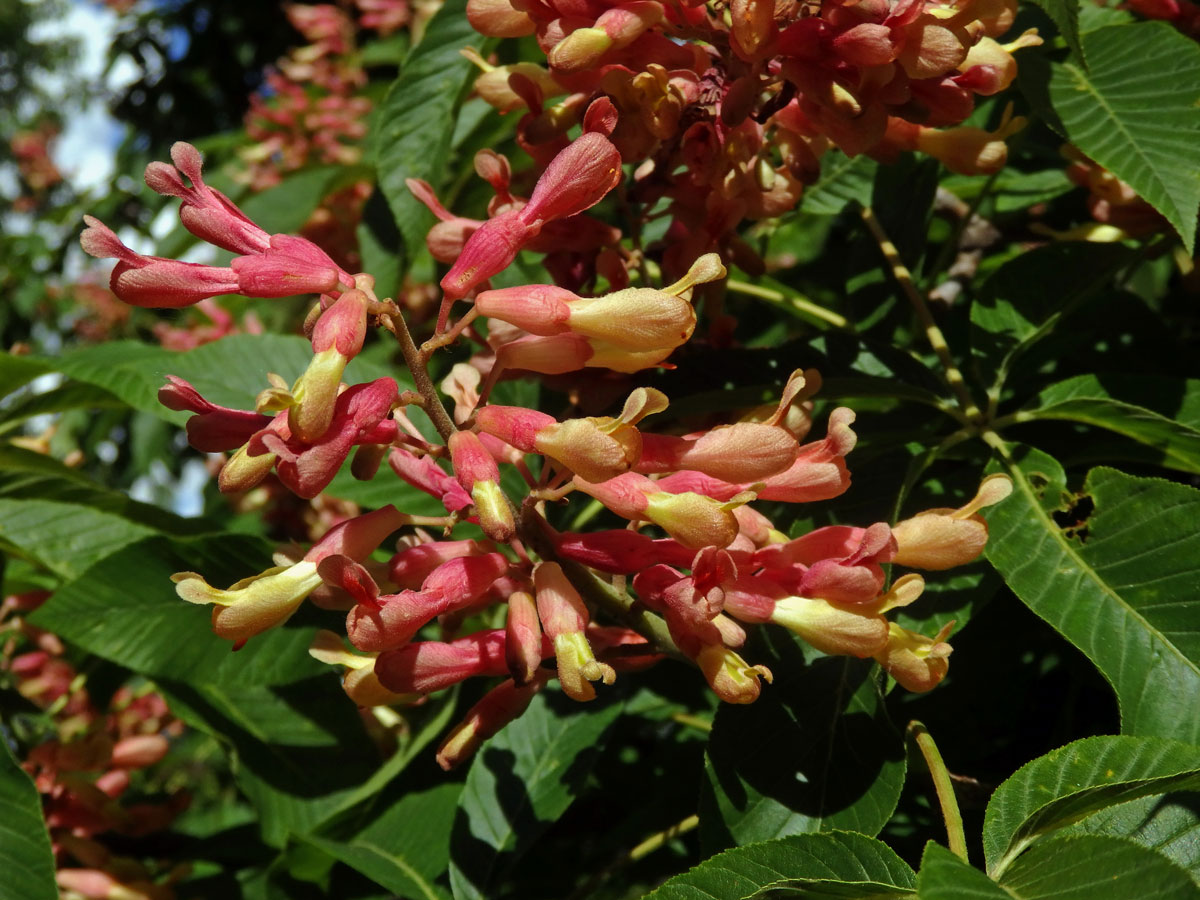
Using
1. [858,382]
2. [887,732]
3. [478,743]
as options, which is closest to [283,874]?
[478,743]

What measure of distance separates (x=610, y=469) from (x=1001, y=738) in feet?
4.39

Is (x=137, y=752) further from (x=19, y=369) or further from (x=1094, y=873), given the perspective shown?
(x=1094, y=873)

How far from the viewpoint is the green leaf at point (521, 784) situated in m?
1.54

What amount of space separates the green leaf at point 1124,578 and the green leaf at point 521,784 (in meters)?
0.68

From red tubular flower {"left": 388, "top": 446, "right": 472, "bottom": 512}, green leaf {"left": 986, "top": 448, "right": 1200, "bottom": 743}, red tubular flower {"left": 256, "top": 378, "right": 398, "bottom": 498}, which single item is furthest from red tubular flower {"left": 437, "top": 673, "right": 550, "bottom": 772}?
green leaf {"left": 986, "top": 448, "right": 1200, "bottom": 743}

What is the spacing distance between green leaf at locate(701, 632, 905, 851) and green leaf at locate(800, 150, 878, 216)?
0.86 m

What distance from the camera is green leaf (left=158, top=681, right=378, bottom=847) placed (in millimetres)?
1934

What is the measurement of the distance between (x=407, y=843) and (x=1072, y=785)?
3.42 feet

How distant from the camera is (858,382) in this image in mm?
1466

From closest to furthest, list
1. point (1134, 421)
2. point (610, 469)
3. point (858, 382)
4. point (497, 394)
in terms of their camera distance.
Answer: point (610, 469) → point (1134, 421) → point (858, 382) → point (497, 394)

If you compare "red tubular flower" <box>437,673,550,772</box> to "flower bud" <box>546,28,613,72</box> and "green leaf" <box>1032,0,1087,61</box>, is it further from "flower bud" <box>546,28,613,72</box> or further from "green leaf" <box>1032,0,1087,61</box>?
"green leaf" <box>1032,0,1087,61</box>

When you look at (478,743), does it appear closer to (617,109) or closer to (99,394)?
(617,109)

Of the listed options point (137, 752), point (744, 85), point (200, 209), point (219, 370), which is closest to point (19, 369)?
point (219, 370)

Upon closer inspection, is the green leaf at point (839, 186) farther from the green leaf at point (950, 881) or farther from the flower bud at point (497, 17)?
the green leaf at point (950, 881)
